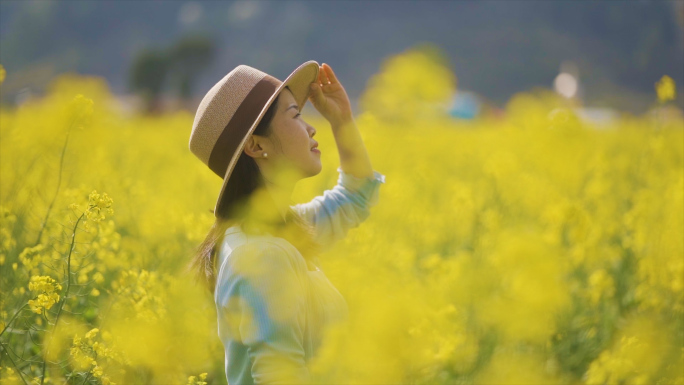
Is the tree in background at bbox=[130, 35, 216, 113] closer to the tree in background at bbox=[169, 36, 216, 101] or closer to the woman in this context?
the tree in background at bbox=[169, 36, 216, 101]

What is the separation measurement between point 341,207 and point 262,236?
22.5 inches

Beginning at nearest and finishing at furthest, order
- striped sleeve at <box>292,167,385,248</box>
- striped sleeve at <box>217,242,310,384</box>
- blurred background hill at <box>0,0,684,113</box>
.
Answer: striped sleeve at <box>217,242,310,384</box> < striped sleeve at <box>292,167,385,248</box> < blurred background hill at <box>0,0,684,113</box>

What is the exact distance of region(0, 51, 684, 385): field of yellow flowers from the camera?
1.71 meters

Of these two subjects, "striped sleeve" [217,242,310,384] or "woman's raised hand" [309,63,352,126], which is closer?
"striped sleeve" [217,242,310,384]

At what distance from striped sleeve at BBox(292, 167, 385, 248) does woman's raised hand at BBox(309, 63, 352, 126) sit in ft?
0.67

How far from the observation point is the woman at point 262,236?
1.58 m

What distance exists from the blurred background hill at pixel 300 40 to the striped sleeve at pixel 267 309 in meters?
27.0

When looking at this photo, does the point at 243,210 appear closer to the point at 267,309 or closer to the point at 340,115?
the point at 267,309

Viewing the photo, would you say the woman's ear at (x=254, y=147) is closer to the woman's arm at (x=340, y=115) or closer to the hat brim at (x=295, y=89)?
the hat brim at (x=295, y=89)

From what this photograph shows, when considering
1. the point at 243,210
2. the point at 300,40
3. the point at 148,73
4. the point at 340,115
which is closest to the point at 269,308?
the point at 243,210

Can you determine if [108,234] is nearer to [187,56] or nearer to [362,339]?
[362,339]

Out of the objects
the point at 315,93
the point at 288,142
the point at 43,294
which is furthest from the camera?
the point at 315,93

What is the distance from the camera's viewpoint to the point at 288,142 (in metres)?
1.81

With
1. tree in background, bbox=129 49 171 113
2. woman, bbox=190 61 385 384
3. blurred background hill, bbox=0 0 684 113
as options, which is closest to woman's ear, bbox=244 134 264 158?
woman, bbox=190 61 385 384
